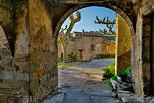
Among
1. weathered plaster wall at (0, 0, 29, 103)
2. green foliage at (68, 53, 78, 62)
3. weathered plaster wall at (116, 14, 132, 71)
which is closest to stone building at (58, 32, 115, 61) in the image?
green foliage at (68, 53, 78, 62)

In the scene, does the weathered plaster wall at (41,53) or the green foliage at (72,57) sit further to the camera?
the green foliage at (72,57)

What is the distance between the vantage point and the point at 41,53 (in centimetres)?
221

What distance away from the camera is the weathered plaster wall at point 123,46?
4414mm

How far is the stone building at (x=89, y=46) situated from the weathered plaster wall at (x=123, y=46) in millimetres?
9810

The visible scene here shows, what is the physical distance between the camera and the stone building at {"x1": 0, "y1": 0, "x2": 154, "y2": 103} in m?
1.78

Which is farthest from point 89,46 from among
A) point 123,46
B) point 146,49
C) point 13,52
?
point 13,52

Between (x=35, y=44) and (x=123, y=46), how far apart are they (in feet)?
12.6

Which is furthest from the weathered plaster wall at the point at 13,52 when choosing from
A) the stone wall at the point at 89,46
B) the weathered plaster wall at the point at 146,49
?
the stone wall at the point at 89,46

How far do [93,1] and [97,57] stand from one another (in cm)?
1882

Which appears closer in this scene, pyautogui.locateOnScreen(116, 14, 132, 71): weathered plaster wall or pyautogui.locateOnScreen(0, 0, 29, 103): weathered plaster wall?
pyautogui.locateOnScreen(0, 0, 29, 103): weathered plaster wall

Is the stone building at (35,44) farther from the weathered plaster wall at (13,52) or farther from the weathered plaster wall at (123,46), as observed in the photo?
the weathered plaster wall at (123,46)

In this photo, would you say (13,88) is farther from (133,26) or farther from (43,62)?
(133,26)

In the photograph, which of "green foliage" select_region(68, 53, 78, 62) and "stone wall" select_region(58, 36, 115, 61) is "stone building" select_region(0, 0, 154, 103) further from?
"stone wall" select_region(58, 36, 115, 61)

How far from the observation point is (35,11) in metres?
1.95
